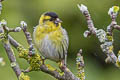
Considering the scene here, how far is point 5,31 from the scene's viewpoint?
1602 millimetres

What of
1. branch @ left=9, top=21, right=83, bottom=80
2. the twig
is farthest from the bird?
the twig

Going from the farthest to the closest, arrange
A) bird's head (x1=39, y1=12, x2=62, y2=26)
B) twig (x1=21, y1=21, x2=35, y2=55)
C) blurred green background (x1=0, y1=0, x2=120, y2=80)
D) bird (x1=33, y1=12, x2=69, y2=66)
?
blurred green background (x1=0, y1=0, x2=120, y2=80) < bird's head (x1=39, y1=12, x2=62, y2=26) < bird (x1=33, y1=12, x2=69, y2=66) < twig (x1=21, y1=21, x2=35, y2=55)

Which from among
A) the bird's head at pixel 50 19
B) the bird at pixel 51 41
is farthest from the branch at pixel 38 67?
the bird's head at pixel 50 19

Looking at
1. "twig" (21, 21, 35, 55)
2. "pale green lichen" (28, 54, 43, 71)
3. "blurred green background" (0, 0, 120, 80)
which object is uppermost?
"blurred green background" (0, 0, 120, 80)

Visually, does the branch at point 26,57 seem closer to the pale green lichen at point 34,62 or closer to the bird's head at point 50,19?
the pale green lichen at point 34,62

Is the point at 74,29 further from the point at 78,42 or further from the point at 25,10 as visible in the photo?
the point at 25,10

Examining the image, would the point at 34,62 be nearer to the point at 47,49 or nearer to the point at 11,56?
the point at 11,56

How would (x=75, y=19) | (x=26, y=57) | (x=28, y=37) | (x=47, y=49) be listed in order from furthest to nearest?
(x=75, y=19) → (x=47, y=49) → (x=26, y=57) → (x=28, y=37)

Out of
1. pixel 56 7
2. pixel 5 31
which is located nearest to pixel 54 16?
pixel 5 31

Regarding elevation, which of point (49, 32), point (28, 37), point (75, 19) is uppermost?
point (75, 19)

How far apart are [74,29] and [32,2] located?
559 millimetres

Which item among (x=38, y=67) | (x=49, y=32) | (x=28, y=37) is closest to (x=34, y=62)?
(x=38, y=67)

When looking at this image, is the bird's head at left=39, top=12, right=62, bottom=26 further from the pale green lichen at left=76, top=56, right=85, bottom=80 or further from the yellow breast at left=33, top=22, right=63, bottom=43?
the pale green lichen at left=76, top=56, right=85, bottom=80

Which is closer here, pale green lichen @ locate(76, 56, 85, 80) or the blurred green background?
pale green lichen @ locate(76, 56, 85, 80)
